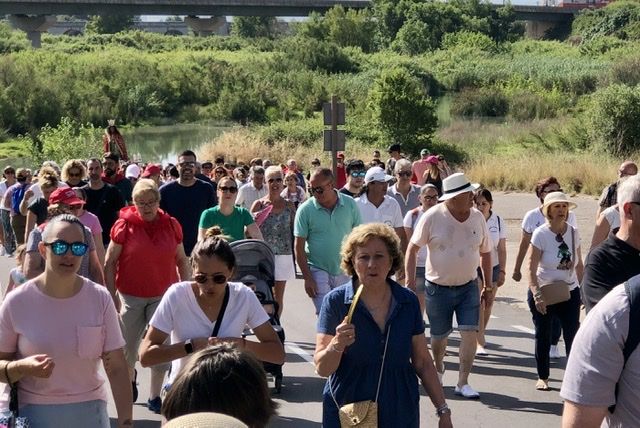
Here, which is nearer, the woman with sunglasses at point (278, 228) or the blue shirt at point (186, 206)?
the blue shirt at point (186, 206)

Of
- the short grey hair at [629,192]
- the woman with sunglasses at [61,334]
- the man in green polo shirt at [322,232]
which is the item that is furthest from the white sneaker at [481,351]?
the short grey hair at [629,192]

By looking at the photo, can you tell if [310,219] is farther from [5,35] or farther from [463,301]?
[5,35]

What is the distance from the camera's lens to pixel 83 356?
5.59 m

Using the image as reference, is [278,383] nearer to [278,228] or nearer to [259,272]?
[259,272]

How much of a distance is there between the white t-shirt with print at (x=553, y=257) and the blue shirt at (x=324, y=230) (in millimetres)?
1621

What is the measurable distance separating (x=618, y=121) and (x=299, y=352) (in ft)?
88.0

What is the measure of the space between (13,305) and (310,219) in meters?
4.80

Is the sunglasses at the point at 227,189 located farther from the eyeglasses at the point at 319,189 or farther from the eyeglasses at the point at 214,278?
the eyeglasses at the point at 214,278

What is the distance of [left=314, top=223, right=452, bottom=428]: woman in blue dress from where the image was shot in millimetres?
5672

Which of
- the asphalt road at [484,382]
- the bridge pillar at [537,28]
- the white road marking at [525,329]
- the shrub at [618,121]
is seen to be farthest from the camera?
the bridge pillar at [537,28]

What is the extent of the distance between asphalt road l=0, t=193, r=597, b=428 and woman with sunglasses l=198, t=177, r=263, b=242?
1.31 meters

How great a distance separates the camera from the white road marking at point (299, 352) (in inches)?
439

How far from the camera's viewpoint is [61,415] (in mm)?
5590

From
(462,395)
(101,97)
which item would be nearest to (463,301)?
(462,395)
